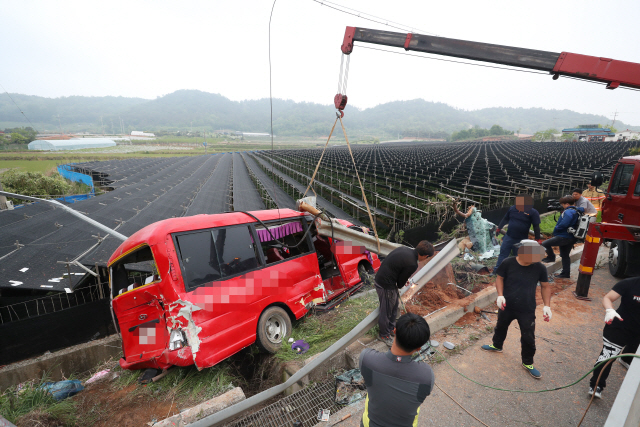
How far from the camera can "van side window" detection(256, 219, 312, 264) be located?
4793 millimetres

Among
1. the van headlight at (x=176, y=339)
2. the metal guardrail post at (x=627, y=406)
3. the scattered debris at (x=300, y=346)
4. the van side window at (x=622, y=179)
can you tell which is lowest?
the scattered debris at (x=300, y=346)

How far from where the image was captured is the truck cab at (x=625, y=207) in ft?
15.9

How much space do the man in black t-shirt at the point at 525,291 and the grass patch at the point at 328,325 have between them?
1.93 m

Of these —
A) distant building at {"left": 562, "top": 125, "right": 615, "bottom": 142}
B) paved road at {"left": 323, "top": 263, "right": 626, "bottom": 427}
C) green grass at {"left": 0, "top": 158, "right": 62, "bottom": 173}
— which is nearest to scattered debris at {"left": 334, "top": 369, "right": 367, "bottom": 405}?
paved road at {"left": 323, "top": 263, "right": 626, "bottom": 427}

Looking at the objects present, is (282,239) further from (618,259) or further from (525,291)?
(618,259)

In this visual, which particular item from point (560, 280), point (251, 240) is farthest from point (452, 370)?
point (560, 280)

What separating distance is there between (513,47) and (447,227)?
510 cm

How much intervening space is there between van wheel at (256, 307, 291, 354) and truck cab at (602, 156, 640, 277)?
5.64m

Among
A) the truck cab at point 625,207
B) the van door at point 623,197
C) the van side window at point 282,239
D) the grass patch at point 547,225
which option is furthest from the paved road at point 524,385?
the grass patch at point 547,225

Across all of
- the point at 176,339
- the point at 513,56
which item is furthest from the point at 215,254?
the point at 513,56

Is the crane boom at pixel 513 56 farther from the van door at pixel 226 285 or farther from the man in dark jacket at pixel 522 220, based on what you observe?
the van door at pixel 226 285

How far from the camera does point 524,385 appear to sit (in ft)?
10.1

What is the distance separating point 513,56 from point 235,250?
21.6 ft

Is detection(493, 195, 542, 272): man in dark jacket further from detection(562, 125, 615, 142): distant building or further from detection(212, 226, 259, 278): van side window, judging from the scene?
detection(562, 125, 615, 142): distant building
